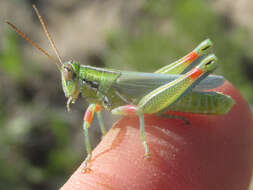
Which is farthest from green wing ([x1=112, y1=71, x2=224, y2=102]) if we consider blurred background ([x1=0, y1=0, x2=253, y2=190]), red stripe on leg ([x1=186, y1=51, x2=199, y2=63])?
blurred background ([x1=0, y1=0, x2=253, y2=190])

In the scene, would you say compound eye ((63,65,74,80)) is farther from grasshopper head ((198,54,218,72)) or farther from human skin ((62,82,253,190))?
grasshopper head ((198,54,218,72))

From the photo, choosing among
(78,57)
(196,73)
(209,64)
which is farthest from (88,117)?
(78,57)

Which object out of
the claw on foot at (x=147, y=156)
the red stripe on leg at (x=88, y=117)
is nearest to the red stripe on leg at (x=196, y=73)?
the claw on foot at (x=147, y=156)

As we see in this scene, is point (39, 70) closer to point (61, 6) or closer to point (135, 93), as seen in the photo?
point (61, 6)

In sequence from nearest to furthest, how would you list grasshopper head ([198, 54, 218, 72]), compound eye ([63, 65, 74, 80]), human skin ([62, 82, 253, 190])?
human skin ([62, 82, 253, 190]), grasshopper head ([198, 54, 218, 72]), compound eye ([63, 65, 74, 80])

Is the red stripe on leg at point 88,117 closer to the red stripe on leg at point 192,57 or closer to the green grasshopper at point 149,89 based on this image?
the green grasshopper at point 149,89

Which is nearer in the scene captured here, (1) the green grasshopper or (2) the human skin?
(2) the human skin
